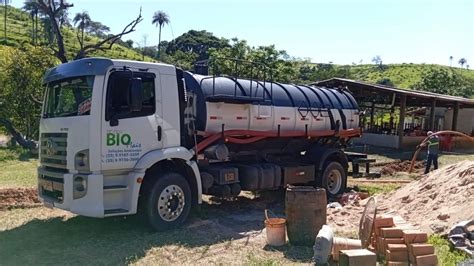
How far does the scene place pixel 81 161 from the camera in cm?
743

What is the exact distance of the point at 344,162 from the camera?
13047mm

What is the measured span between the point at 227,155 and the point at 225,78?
1.62 meters

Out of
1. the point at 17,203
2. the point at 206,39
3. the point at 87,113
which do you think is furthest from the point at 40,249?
the point at 206,39

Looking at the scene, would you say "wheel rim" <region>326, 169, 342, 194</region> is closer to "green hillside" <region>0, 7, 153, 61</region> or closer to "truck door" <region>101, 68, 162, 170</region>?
"truck door" <region>101, 68, 162, 170</region>

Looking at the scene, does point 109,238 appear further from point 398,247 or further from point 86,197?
point 398,247

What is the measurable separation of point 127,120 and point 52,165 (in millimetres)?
1455

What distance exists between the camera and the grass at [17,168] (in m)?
13.1

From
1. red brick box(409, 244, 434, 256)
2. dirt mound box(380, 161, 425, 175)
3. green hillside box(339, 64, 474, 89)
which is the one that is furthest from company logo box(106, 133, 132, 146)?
green hillside box(339, 64, 474, 89)

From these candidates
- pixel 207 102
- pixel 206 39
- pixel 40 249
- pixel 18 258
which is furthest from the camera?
pixel 206 39

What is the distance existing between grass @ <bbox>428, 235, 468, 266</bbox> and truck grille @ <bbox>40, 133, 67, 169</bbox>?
562 centimetres

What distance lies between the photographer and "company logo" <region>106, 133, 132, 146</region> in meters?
7.54

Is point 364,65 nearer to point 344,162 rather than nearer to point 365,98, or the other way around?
point 365,98

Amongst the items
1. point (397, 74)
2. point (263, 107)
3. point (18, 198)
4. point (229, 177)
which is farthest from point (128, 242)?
point (397, 74)

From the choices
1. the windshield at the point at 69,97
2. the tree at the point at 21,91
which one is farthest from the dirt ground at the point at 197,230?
the tree at the point at 21,91
